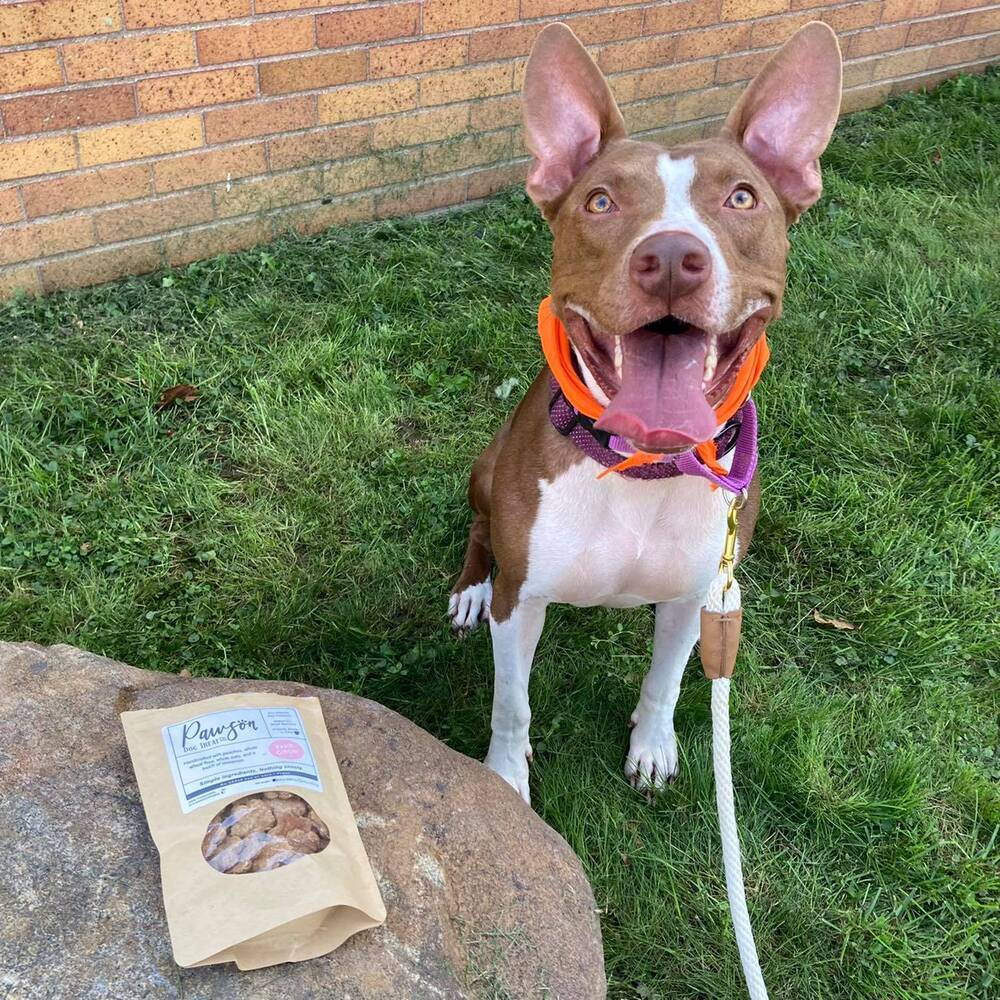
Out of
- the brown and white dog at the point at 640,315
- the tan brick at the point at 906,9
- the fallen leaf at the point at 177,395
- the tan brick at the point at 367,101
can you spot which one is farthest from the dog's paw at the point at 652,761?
the tan brick at the point at 906,9

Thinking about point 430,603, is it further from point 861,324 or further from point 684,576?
point 861,324

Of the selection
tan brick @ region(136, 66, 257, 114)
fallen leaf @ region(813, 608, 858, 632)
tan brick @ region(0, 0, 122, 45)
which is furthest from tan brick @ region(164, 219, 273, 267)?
fallen leaf @ region(813, 608, 858, 632)

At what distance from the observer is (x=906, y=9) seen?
21.1ft

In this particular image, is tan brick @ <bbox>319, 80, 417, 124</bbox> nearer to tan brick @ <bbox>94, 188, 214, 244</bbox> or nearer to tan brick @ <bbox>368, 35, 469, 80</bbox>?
tan brick @ <bbox>368, 35, 469, 80</bbox>

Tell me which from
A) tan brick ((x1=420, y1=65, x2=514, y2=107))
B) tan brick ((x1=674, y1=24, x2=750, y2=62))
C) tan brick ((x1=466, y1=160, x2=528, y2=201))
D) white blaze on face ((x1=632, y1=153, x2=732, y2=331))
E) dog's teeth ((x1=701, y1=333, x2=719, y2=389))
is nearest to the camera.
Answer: white blaze on face ((x1=632, y1=153, x2=732, y2=331))

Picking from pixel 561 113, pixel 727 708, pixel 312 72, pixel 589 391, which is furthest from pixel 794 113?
pixel 312 72

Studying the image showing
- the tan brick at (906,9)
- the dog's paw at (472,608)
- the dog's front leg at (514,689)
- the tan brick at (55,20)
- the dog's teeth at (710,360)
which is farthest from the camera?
the tan brick at (906,9)

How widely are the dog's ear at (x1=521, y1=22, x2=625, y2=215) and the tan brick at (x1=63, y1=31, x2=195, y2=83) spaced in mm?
2465

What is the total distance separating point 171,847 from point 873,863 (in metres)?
2.09

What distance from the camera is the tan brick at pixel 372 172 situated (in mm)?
5055

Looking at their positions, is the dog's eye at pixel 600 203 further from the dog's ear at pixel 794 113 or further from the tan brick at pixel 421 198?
the tan brick at pixel 421 198

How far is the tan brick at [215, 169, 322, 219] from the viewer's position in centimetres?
483

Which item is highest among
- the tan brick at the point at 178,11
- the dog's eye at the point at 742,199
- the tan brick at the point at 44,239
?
the tan brick at the point at 178,11

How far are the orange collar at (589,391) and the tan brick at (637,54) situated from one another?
11.3ft
